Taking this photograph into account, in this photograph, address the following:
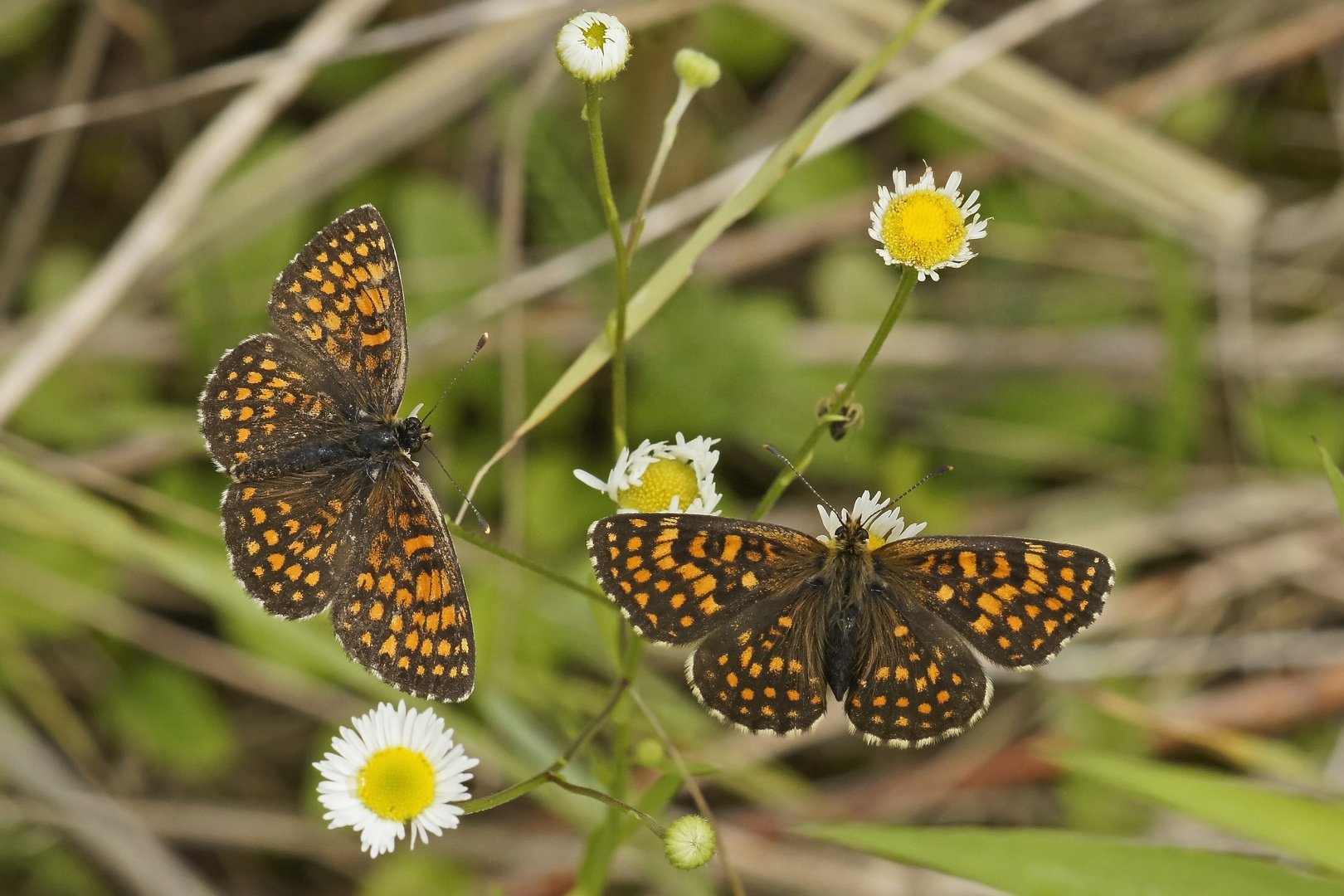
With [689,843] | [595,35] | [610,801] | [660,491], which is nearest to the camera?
[610,801]

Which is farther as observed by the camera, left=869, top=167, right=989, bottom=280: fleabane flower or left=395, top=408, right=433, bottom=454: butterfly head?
left=395, top=408, right=433, bottom=454: butterfly head

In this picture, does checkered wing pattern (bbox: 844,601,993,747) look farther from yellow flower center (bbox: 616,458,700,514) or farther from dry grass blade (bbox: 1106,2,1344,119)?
dry grass blade (bbox: 1106,2,1344,119)

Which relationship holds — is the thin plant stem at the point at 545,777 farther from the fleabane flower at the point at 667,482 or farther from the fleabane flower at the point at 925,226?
the fleabane flower at the point at 925,226

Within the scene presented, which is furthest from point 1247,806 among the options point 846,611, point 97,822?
point 97,822

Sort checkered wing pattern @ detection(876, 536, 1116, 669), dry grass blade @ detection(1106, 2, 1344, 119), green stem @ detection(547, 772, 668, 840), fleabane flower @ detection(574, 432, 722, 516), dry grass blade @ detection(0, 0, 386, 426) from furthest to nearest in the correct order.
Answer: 1. dry grass blade @ detection(1106, 2, 1344, 119)
2. dry grass blade @ detection(0, 0, 386, 426)
3. fleabane flower @ detection(574, 432, 722, 516)
4. checkered wing pattern @ detection(876, 536, 1116, 669)
5. green stem @ detection(547, 772, 668, 840)

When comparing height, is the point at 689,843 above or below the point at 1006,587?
below

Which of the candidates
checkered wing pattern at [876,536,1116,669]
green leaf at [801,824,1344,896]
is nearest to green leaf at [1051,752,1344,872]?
green leaf at [801,824,1344,896]

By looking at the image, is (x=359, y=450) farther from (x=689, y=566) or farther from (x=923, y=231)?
(x=923, y=231)

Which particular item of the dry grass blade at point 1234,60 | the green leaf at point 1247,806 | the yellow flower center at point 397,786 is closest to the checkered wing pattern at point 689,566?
the yellow flower center at point 397,786
